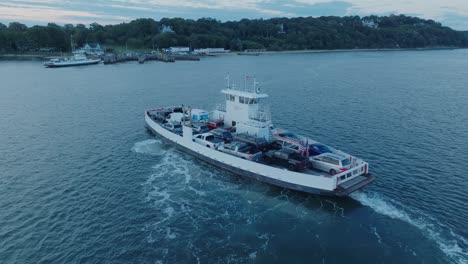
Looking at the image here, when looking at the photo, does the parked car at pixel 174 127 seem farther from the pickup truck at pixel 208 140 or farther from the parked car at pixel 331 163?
the parked car at pixel 331 163

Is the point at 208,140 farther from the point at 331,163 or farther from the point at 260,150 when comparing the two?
the point at 331,163

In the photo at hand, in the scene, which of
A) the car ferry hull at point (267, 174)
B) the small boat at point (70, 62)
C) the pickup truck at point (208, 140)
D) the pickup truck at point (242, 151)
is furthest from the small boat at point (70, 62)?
the pickup truck at point (242, 151)

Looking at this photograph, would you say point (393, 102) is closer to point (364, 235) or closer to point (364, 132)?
point (364, 132)

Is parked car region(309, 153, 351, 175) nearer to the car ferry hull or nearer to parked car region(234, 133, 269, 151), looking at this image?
the car ferry hull

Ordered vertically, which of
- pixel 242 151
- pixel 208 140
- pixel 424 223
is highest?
pixel 208 140

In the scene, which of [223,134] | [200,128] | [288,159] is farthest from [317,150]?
[200,128]

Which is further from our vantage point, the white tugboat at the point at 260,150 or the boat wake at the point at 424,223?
the white tugboat at the point at 260,150

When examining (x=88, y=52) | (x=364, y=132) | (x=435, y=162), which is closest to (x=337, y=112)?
(x=364, y=132)

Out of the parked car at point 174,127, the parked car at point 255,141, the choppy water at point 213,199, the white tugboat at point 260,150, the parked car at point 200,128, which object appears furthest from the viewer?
the parked car at point 174,127
